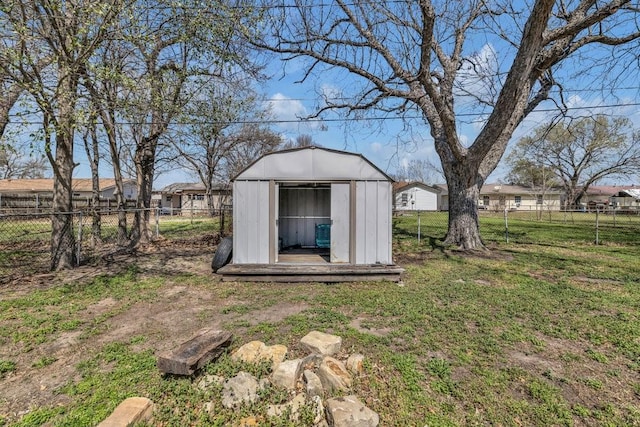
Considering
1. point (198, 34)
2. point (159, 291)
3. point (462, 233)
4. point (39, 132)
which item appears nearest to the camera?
point (39, 132)

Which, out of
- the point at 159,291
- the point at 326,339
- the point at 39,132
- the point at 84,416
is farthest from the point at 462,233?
the point at 39,132

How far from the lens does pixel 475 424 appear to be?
2.20 metres

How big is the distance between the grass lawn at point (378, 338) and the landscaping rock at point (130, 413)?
95mm

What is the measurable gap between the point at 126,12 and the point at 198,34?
63.9 inches

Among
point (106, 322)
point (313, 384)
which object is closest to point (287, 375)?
point (313, 384)

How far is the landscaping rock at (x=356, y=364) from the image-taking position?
2754 millimetres

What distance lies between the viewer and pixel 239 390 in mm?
2424

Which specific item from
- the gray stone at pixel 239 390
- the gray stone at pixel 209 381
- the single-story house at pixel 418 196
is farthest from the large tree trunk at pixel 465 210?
the single-story house at pixel 418 196

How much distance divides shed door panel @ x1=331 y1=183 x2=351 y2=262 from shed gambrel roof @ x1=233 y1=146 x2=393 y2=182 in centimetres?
27

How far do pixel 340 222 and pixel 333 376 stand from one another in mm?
3866

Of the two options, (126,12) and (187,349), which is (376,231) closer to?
(187,349)

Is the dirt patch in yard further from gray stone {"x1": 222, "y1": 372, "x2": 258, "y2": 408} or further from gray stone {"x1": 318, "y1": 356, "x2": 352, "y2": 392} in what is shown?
gray stone {"x1": 318, "y1": 356, "x2": 352, "y2": 392}

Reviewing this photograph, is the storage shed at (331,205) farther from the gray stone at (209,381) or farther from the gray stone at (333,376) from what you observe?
the gray stone at (209,381)

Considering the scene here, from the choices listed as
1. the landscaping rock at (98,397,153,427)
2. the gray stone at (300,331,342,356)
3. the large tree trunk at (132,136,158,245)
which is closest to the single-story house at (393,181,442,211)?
the large tree trunk at (132,136,158,245)
